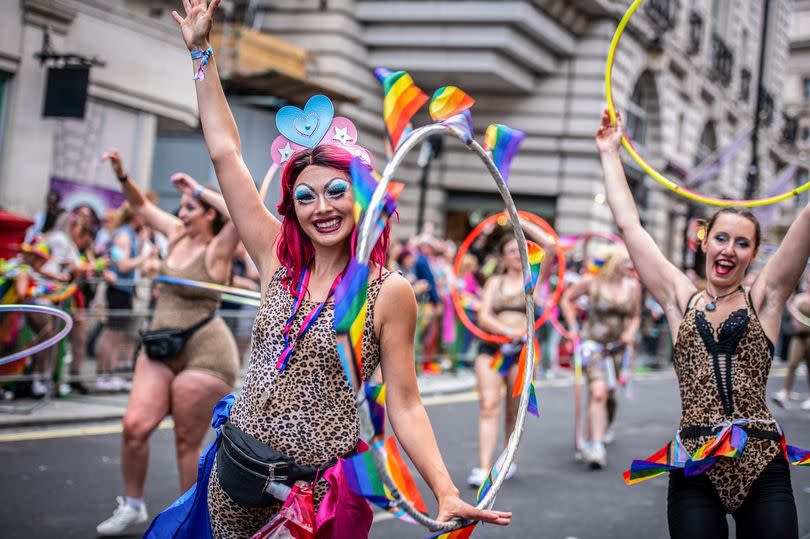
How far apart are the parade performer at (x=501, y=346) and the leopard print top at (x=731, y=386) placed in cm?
370

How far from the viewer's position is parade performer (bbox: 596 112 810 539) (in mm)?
3607

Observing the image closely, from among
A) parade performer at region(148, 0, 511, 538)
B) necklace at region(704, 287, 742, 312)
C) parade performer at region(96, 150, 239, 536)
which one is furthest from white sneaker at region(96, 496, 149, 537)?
necklace at region(704, 287, 742, 312)

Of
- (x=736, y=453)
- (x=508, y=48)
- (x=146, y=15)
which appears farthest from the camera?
(x=508, y=48)

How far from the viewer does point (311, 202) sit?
2.97m

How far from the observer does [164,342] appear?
17.2 feet

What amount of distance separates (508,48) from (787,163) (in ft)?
104

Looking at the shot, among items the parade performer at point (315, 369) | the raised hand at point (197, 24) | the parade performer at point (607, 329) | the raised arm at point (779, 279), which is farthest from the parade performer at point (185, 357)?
the parade performer at point (607, 329)

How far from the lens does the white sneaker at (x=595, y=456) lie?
838 cm

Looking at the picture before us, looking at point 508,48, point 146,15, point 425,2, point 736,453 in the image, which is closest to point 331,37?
point 425,2

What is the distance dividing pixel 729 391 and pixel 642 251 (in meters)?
0.76

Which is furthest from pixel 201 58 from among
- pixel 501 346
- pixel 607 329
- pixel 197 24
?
pixel 607 329

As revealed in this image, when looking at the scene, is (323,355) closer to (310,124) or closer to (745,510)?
(310,124)

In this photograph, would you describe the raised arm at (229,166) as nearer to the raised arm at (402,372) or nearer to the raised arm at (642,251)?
the raised arm at (402,372)

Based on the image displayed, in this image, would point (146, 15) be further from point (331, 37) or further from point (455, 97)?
point (455, 97)
